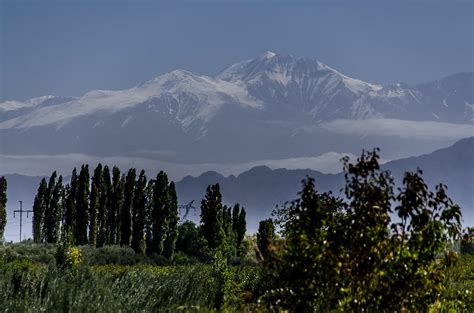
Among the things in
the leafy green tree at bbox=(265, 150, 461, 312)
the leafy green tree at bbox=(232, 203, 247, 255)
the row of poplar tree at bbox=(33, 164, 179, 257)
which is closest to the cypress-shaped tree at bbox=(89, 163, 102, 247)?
the row of poplar tree at bbox=(33, 164, 179, 257)

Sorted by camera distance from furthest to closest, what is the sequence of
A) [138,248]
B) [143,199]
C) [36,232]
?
[36,232] < [143,199] < [138,248]

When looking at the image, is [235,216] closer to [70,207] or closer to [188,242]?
[188,242]

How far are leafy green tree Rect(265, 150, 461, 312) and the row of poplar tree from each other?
174ft

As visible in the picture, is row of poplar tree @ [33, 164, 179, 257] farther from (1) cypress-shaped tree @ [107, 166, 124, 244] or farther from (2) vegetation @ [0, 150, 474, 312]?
(2) vegetation @ [0, 150, 474, 312]

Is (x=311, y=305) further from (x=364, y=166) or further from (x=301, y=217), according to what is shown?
(x=364, y=166)

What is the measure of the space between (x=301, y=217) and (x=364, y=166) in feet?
3.75

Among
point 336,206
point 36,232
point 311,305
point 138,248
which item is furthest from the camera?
point 36,232

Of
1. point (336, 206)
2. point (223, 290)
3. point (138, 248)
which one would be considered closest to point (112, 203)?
point (138, 248)

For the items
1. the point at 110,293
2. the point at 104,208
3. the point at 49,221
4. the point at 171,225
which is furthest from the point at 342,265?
the point at 49,221

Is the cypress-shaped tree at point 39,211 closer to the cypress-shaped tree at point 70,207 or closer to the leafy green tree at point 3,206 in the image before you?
the leafy green tree at point 3,206

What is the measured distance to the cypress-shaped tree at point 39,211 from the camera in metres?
74.2

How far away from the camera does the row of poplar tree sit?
63844mm

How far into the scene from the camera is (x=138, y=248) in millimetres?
62656

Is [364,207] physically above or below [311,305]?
above
